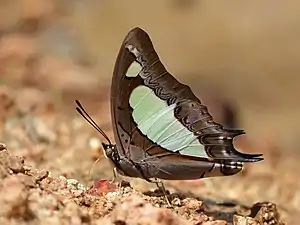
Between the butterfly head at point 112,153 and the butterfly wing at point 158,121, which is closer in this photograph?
the butterfly wing at point 158,121

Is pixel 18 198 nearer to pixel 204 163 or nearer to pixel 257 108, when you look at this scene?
pixel 204 163

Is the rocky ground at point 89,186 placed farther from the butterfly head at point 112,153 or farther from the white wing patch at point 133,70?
the white wing patch at point 133,70

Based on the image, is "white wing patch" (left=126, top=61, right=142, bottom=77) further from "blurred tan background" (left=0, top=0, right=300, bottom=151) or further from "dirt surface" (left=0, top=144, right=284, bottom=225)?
"blurred tan background" (left=0, top=0, right=300, bottom=151)

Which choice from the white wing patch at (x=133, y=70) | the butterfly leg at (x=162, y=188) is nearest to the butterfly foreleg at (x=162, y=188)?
the butterfly leg at (x=162, y=188)

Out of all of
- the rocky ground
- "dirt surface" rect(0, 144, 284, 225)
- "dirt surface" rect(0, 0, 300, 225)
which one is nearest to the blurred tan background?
"dirt surface" rect(0, 0, 300, 225)

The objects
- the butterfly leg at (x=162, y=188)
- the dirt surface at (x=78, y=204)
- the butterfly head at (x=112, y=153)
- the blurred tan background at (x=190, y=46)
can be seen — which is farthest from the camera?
the blurred tan background at (x=190, y=46)

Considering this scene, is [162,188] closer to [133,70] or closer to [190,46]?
[133,70]

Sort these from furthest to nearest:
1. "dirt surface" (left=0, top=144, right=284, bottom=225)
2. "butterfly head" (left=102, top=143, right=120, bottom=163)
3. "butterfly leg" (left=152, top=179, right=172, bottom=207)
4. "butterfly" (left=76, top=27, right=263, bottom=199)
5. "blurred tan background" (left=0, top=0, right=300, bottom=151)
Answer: "blurred tan background" (left=0, top=0, right=300, bottom=151) < "butterfly head" (left=102, top=143, right=120, bottom=163) < "butterfly" (left=76, top=27, right=263, bottom=199) < "butterfly leg" (left=152, top=179, right=172, bottom=207) < "dirt surface" (left=0, top=144, right=284, bottom=225)

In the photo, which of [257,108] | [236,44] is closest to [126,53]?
[257,108]
